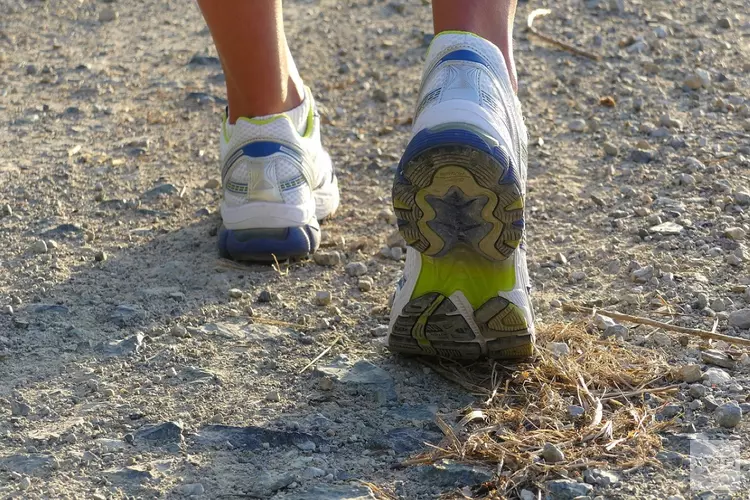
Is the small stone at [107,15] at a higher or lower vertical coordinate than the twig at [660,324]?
higher

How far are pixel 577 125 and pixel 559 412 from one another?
1.72 metres

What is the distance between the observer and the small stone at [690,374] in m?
1.84

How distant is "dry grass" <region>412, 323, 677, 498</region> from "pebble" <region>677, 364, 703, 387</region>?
28mm

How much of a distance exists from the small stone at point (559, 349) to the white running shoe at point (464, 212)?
0.33 feet

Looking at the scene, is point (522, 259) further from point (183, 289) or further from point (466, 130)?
point (183, 289)

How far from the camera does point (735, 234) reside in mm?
2453

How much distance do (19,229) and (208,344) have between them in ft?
2.84

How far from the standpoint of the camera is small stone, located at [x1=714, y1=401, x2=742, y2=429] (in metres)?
1.69

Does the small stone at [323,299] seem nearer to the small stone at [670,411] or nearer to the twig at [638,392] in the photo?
the twig at [638,392]

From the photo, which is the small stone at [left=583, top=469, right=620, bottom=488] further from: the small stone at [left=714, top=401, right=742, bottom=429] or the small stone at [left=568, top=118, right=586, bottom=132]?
the small stone at [left=568, top=118, right=586, bottom=132]

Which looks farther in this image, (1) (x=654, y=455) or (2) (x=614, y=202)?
(2) (x=614, y=202)

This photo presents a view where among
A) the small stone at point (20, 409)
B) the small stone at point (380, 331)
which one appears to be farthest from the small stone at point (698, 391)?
the small stone at point (20, 409)

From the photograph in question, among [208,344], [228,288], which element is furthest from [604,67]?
[208,344]

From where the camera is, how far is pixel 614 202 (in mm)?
2770
